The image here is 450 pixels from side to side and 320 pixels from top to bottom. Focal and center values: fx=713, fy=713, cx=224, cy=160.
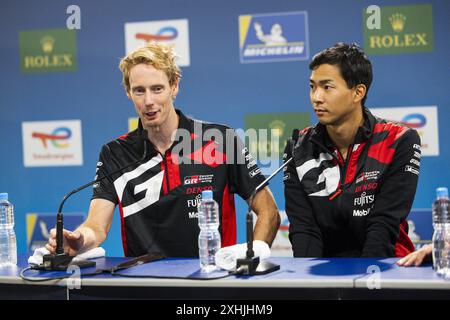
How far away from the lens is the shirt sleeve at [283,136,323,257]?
2.94m

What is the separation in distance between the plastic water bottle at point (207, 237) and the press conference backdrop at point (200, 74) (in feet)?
5.77

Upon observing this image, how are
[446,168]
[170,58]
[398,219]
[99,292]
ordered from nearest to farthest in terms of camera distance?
[99,292]
[398,219]
[170,58]
[446,168]

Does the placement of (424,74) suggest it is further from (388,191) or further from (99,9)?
(99,9)

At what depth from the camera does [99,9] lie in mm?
4855

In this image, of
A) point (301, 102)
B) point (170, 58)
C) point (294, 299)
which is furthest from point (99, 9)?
point (294, 299)

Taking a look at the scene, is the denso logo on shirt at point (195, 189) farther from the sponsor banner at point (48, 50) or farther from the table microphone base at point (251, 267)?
the sponsor banner at point (48, 50)

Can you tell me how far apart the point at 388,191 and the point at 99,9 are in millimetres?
2732

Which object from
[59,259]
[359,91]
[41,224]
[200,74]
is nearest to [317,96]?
[359,91]

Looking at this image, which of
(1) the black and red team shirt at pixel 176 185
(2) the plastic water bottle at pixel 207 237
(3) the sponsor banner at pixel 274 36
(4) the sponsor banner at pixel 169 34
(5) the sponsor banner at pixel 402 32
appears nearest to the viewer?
(2) the plastic water bottle at pixel 207 237

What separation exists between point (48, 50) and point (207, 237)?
2.79 meters

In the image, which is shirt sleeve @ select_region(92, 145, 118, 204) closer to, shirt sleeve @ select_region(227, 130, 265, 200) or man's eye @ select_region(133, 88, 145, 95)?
man's eye @ select_region(133, 88, 145, 95)

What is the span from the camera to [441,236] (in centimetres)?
226

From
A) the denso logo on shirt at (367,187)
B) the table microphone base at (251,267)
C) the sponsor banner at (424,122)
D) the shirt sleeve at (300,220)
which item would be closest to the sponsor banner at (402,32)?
the sponsor banner at (424,122)

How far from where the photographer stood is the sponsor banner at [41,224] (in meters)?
4.89
